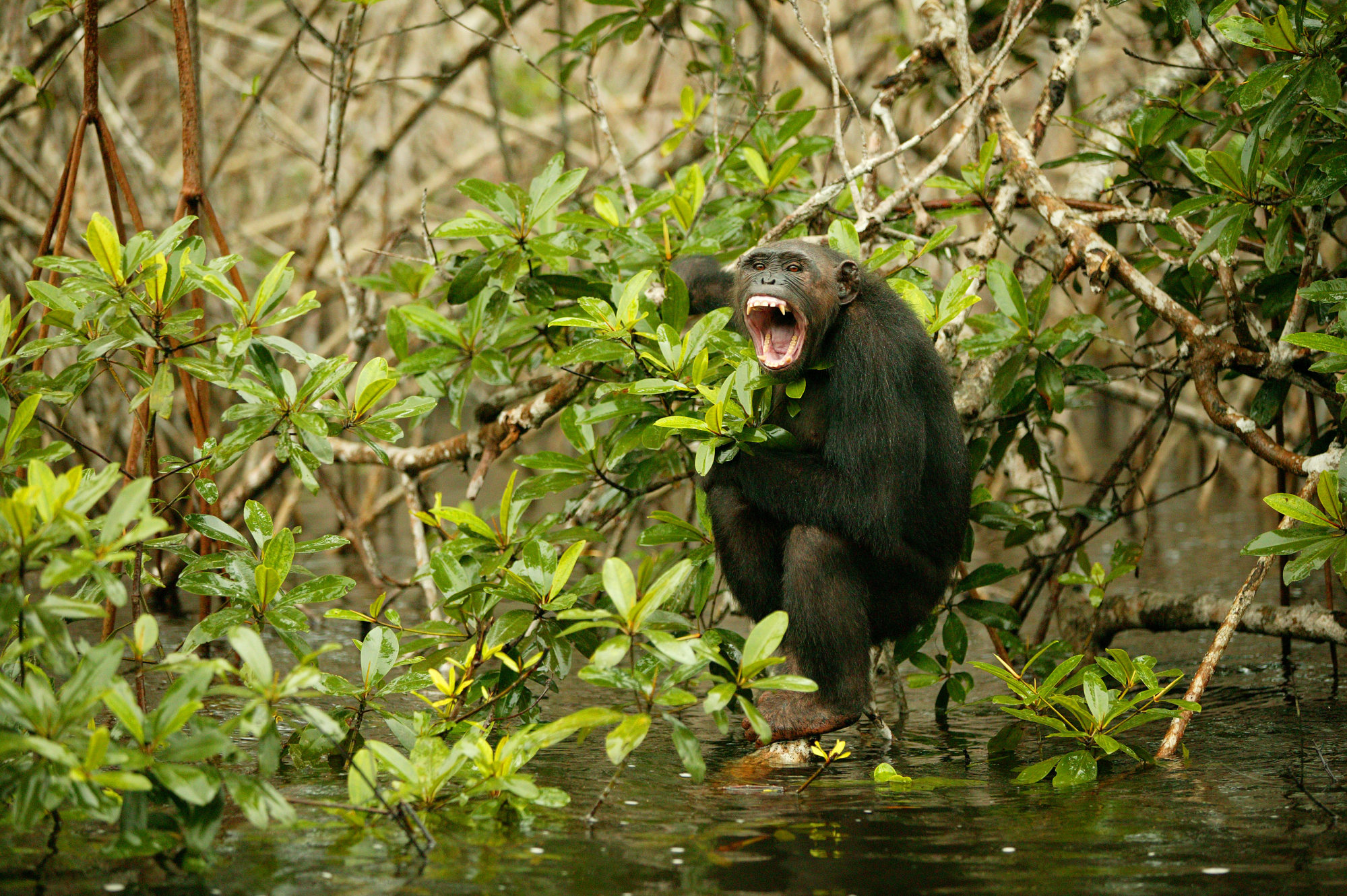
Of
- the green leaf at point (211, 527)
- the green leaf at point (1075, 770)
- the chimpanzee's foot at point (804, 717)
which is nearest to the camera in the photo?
the green leaf at point (211, 527)

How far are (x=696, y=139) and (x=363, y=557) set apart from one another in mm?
3590

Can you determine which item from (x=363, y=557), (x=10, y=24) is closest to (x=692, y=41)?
(x=363, y=557)

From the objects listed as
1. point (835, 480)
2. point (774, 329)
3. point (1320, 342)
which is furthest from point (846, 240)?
point (1320, 342)

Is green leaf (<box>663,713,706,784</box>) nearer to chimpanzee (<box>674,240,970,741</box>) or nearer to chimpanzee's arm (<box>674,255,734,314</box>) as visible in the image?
chimpanzee (<box>674,240,970,741</box>)

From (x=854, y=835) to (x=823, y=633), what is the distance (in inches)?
37.1

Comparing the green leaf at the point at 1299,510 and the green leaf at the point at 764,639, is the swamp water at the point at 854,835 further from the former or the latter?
the green leaf at the point at 1299,510

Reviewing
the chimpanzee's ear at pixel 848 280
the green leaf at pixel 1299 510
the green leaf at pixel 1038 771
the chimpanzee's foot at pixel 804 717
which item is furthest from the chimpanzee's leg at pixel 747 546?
the green leaf at pixel 1299 510

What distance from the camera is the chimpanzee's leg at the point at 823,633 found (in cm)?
477

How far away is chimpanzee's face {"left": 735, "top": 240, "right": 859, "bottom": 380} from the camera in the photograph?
476 cm

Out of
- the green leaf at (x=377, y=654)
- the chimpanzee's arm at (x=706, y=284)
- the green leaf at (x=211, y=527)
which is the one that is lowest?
the green leaf at (x=377, y=654)

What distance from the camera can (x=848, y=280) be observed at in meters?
4.93

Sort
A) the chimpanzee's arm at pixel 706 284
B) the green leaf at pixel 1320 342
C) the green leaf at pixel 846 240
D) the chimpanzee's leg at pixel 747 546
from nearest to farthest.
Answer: the green leaf at pixel 1320 342
the chimpanzee's leg at pixel 747 546
the green leaf at pixel 846 240
the chimpanzee's arm at pixel 706 284

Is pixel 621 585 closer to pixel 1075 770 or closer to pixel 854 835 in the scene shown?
pixel 854 835

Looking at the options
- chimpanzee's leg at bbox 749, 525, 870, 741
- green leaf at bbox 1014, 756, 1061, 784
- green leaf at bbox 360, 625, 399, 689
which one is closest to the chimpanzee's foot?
chimpanzee's leg at bbox 749, 525, 870, 741
